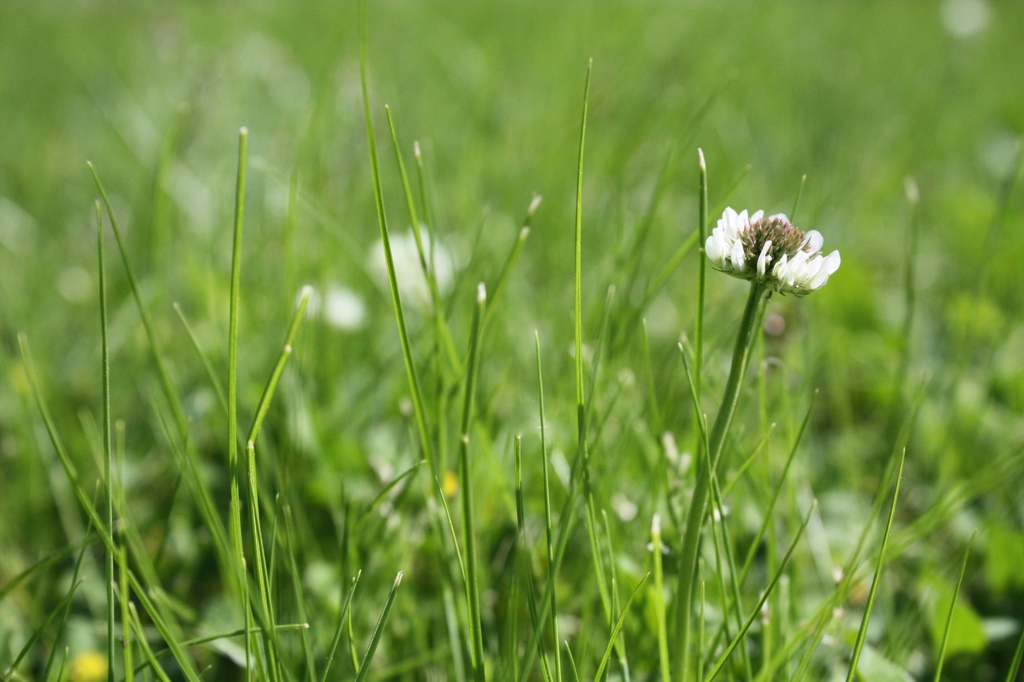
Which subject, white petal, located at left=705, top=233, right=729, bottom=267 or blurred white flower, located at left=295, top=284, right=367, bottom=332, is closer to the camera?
white petal, located at left=705, top=233, right=729, bottom=267

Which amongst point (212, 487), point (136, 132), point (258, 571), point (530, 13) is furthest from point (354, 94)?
point (530, 13)

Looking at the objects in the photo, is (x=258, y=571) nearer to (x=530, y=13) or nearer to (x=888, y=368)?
(x=888, y=368)

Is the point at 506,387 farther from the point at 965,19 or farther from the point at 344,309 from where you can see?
the point at 965,19

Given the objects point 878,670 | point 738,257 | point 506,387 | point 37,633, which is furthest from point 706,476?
point 506,387

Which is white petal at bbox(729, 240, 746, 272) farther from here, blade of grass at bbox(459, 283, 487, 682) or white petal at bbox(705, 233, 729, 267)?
blade of grass at bbox(459, 283, 487, 682)

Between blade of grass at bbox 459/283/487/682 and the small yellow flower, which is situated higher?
blade of grass at bbox 459/283/487/682

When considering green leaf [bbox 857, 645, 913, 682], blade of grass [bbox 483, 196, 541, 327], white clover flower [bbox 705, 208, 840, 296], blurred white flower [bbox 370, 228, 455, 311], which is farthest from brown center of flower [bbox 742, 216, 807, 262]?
blurred white flower [bbox 370, 228, 455, 311]

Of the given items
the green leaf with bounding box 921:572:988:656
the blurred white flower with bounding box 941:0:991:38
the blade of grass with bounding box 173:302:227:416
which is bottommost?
the blade of grass with bounding box 173:302:227:416

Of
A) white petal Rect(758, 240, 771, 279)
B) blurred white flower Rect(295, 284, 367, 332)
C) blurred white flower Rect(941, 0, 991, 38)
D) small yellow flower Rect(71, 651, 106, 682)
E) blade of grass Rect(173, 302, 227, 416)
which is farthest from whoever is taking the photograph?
blurred white flower Rect(941, 0, 991, 38)
